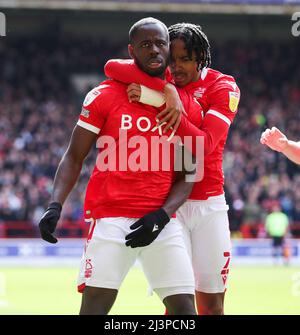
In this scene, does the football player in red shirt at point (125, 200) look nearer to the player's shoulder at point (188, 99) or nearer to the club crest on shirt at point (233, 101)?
the player's shoulder at point (188, 99)

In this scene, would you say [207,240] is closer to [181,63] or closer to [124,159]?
[124,159]

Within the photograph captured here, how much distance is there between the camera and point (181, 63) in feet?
19.0

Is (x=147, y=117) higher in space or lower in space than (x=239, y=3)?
lower

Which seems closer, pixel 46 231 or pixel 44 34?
pixel 46 231

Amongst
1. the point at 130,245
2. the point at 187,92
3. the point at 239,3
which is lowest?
the point at 130,245

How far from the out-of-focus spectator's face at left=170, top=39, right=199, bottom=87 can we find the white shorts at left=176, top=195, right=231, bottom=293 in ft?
3.12

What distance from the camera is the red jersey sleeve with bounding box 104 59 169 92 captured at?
A: 530cm

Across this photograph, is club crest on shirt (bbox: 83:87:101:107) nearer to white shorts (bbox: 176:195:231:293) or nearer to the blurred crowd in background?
white shorts (bbox: 176:195:231:293)

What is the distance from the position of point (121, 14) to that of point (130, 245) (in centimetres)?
2573

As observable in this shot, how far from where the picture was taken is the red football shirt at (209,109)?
5.32m

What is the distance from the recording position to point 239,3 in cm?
2661
